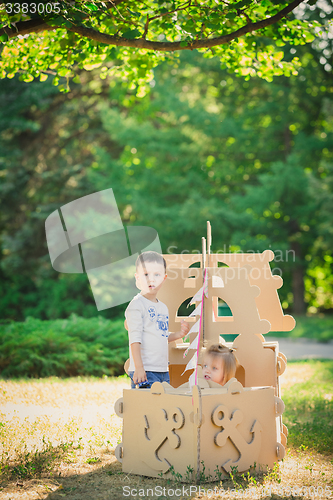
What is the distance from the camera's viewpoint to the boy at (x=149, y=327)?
10.6 feet

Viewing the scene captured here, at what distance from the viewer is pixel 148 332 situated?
3338 mm

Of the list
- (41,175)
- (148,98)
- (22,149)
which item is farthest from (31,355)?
(148,98)

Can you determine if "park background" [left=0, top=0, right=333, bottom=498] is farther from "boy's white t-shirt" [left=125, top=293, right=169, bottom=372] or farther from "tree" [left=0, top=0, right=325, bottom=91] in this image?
"boy's white t-shirt" [left=125, top=293, right=169, bottom=372]

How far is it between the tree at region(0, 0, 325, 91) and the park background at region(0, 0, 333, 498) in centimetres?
924

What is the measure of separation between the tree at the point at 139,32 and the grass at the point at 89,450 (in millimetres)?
3239

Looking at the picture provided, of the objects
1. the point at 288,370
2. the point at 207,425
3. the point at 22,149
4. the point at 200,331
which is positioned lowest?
the point at 288,370

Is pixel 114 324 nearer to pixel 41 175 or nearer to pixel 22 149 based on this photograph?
pixel 41 175

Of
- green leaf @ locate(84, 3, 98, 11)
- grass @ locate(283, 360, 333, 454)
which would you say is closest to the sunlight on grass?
grass @ locate(283, 360, 333, 454)

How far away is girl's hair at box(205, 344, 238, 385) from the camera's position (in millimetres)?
3402

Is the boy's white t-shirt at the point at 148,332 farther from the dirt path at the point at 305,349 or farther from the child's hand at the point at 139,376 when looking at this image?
the dirt path at the point at 305,349

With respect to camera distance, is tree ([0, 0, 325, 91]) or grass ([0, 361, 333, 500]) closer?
grass ([0, 361, 333, 500])

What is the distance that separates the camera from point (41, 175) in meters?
16.5

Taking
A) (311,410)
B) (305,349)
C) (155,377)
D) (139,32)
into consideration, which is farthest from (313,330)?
(155,377)

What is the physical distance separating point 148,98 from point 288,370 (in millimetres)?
14153
